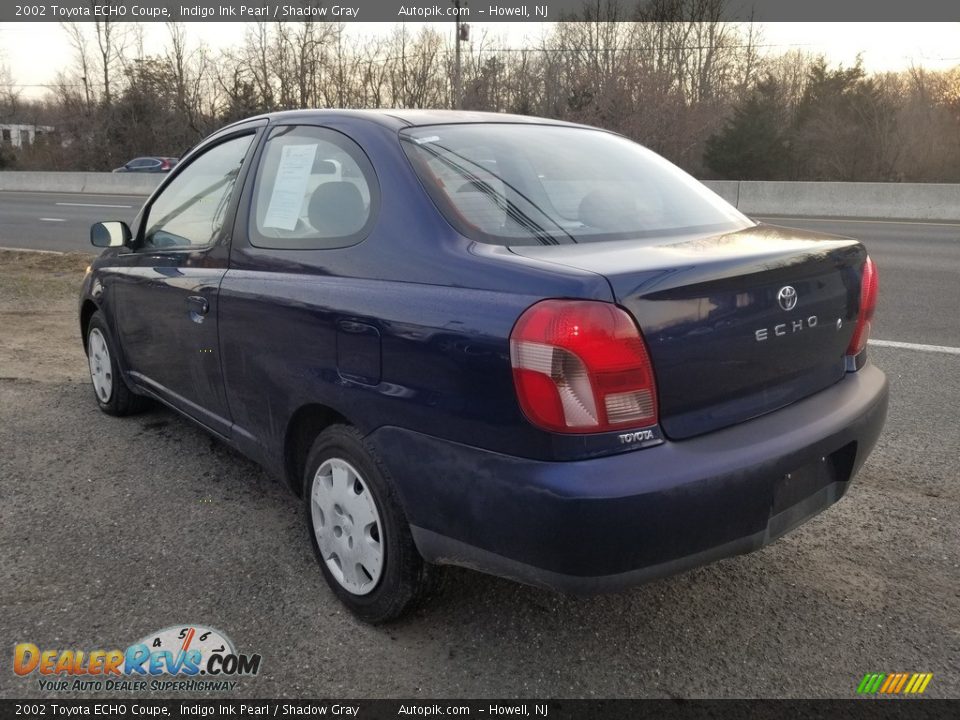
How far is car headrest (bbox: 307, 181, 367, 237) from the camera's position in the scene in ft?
8.84

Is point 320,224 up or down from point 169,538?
up

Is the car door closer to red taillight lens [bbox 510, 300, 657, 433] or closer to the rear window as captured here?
the rear window

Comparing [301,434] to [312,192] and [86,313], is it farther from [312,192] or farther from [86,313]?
[86,313]

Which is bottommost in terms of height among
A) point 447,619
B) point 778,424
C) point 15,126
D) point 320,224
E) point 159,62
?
point 447,619

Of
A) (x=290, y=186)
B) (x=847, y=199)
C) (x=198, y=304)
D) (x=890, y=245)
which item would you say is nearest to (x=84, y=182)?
(x=847, y=199)

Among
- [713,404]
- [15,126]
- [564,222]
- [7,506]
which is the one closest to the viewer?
[713,404]

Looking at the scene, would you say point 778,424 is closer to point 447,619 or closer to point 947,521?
point 447,619

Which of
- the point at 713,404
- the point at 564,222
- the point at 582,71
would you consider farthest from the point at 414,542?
the point at 582,71

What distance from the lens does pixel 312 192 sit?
2.94 m

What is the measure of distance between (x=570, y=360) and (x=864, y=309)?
1361 mm

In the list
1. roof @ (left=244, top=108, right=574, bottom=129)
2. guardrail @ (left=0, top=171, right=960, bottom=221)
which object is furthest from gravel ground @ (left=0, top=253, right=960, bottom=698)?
guardrail @ (left=0, top=171, right=960, bottom=221)

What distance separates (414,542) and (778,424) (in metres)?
1.15

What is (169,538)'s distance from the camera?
326 cm

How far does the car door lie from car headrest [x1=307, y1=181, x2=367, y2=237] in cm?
57
